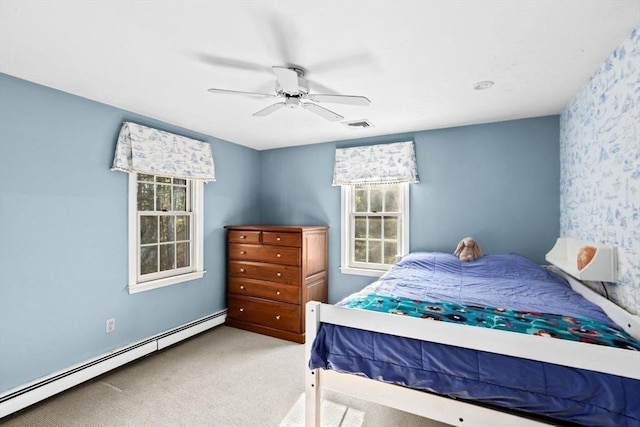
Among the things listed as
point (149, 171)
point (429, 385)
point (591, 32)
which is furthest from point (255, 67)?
point (429, 385)

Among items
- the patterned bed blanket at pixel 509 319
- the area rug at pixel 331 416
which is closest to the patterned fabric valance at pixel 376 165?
the patterned bed blanket at pixel 509 319

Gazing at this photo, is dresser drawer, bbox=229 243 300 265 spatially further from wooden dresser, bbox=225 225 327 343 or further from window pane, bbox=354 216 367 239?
window pane, bbox=354 216 367 239

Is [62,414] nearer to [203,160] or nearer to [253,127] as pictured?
[203,160]

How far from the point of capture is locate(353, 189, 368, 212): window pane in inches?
156

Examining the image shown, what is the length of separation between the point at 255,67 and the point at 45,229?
203 cm

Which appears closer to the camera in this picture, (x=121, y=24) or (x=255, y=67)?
(x=121, y=24)

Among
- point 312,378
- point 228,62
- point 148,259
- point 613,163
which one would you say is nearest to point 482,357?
point 312,378

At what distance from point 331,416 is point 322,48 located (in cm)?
241

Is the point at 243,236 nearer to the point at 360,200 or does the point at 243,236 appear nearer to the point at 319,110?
the point at 360,200

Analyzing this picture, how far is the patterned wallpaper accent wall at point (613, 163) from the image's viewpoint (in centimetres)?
162

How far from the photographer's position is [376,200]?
12.8 feet

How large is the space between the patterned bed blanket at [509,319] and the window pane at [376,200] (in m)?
2.02

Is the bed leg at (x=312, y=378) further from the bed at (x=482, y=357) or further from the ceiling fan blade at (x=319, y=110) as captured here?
the ceiling fan blade at (x=319, y=110)

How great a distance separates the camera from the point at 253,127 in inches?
133
